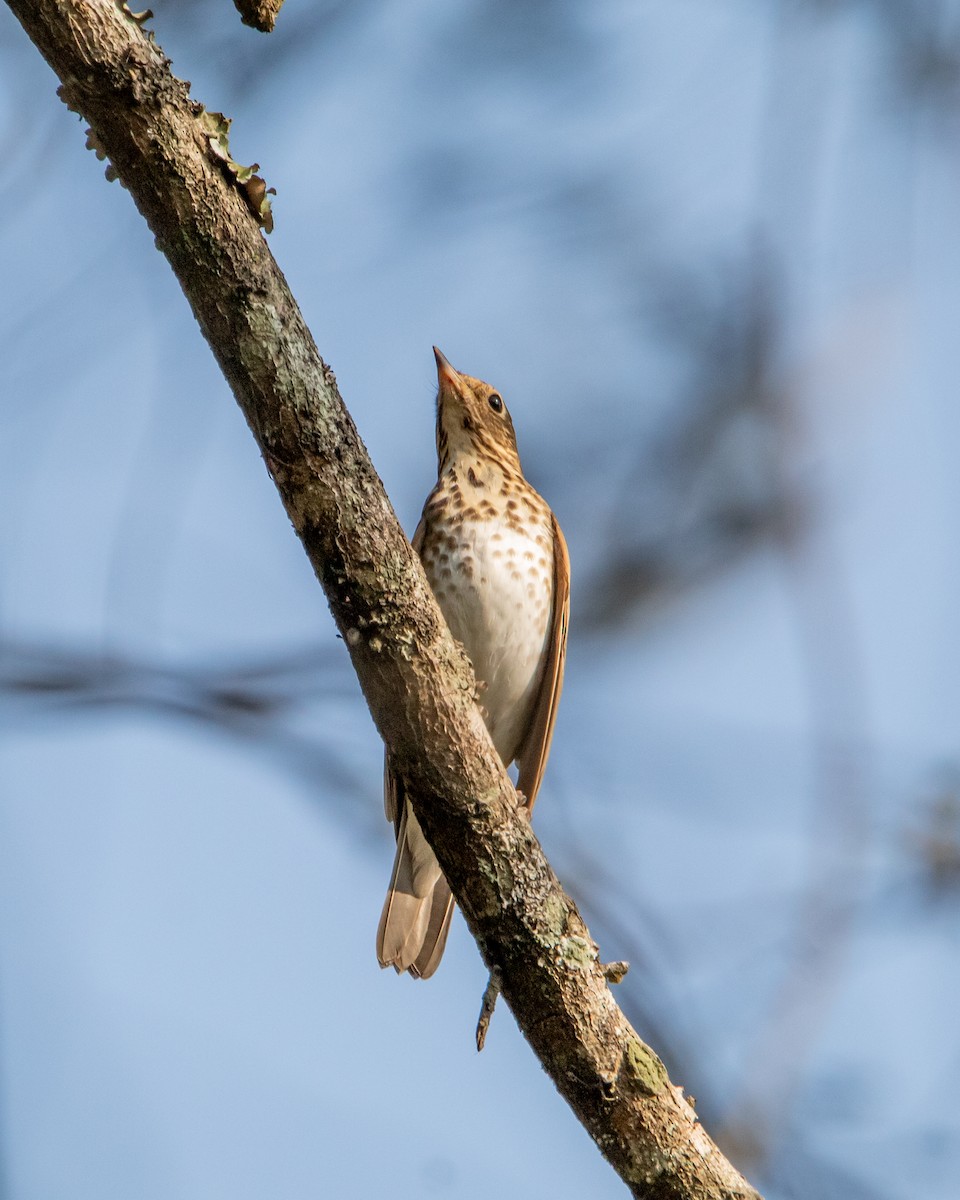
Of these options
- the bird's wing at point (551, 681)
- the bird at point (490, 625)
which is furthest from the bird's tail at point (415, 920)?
the bird's wing at point (551, 681)

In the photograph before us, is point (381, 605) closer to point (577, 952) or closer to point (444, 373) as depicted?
point (577, 952)

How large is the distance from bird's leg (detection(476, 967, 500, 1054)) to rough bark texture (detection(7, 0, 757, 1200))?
0.11 feet

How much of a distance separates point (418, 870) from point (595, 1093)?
1.75 meters

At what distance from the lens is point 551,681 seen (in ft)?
17.4

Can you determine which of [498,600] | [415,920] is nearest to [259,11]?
[498,600]

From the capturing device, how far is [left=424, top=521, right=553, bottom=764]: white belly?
5.08 metres

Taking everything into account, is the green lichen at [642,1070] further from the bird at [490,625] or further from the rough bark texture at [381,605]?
the bird at [490,625]

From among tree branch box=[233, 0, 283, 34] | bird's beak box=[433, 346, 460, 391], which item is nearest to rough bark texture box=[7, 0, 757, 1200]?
tree branch box=[233, 0, 283, 34]

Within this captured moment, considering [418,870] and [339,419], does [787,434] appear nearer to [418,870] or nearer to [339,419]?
[418,870]

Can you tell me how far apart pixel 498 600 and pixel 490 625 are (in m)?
0.10

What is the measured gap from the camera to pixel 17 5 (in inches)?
105

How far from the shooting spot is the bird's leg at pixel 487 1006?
124 inches

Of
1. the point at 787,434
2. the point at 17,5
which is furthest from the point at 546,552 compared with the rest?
the point at 17,5

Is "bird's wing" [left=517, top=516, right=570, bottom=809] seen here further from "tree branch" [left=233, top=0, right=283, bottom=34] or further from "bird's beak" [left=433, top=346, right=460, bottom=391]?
"tree branch" [left=233, top=0, right=283, bottom=34]
